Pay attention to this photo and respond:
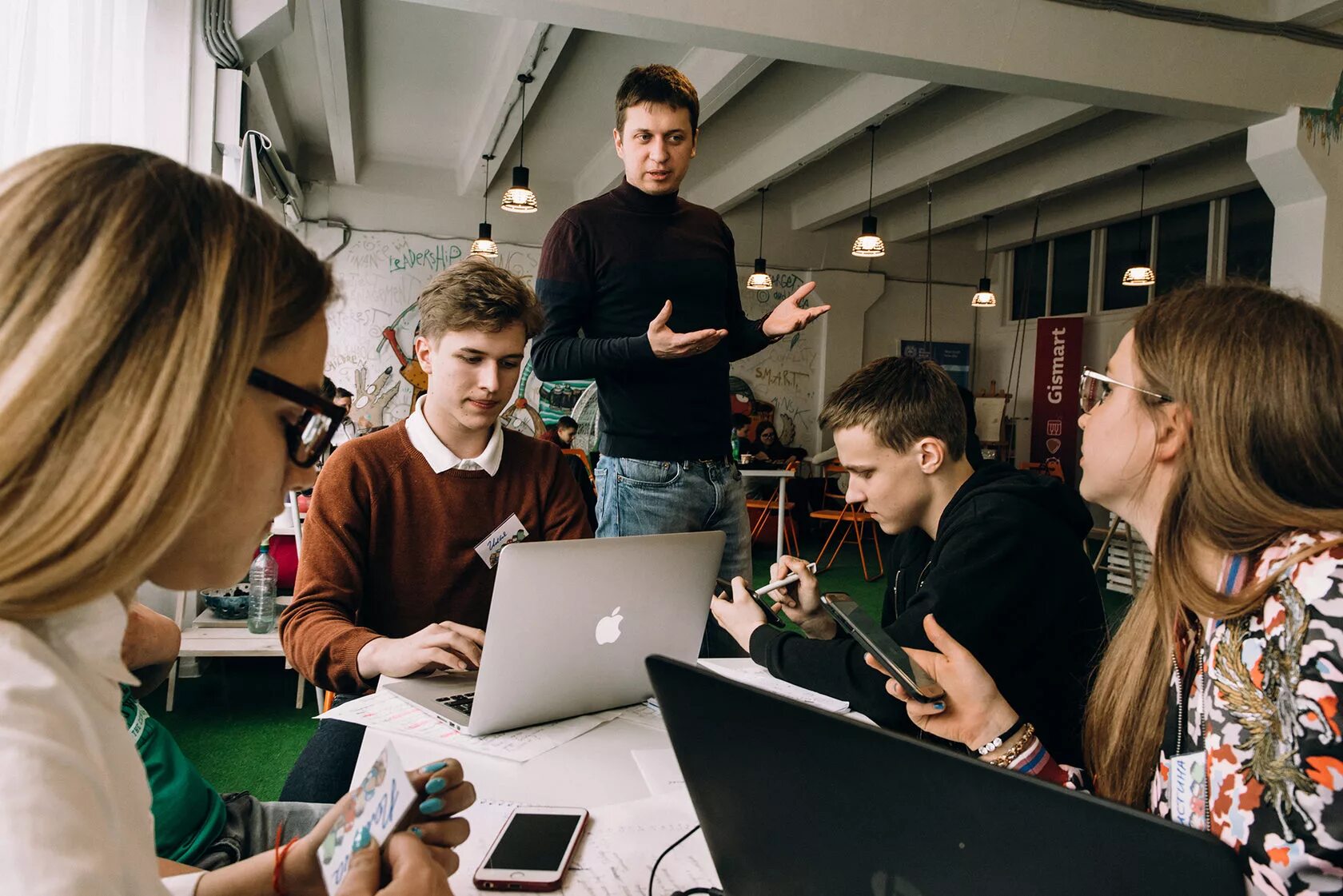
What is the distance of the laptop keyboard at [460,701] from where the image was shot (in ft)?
4.23

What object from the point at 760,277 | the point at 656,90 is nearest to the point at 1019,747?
the point at 656,90

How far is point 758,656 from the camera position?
1.53 m

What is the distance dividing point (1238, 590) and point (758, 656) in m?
0.80

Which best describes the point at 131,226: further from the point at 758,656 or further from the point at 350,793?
the point at 758,656

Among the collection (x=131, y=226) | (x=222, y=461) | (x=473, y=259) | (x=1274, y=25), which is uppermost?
(x=1274, y=25)

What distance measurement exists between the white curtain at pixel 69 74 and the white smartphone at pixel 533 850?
119cm

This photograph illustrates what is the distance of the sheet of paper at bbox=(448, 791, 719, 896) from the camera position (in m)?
0.84

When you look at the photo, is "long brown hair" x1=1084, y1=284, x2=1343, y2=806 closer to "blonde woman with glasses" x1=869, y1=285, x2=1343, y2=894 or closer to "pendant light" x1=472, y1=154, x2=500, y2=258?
"blonde woman with glasses" x1=869, y1=285, x2=1343, y2=894

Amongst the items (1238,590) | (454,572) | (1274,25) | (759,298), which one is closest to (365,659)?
(454,572)

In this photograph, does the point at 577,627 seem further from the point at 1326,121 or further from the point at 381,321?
the point at 381,321

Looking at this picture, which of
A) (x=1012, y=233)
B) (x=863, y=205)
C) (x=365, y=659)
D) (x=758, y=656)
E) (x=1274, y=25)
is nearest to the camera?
(x=365, y=659)

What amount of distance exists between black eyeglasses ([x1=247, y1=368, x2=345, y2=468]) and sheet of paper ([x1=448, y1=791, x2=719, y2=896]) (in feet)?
1.43

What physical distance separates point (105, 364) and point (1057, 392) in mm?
9918

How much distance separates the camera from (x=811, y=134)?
6.89m
